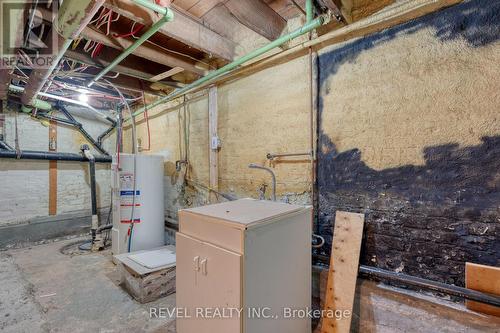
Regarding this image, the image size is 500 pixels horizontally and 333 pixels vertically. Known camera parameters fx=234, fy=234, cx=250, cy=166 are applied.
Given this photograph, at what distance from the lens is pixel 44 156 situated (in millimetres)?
3504

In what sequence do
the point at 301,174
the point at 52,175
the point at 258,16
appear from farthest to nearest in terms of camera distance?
1. the point at 52,175
2. the point at 301,174
3. the point at 258,16

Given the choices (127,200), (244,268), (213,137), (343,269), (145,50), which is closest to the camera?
(244,268)

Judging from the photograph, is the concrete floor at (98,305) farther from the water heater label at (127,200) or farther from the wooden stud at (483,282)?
the water heater label at (127,200)

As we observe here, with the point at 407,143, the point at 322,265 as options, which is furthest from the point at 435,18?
the point at 322,265

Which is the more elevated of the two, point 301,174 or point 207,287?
point 301,174

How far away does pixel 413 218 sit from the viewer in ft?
4.54

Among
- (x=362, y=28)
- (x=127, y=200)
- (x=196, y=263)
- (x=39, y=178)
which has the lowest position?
(x=196, y=263)

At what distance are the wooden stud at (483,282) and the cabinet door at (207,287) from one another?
1175 millimetres

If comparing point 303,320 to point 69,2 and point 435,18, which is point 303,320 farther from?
point 69,2

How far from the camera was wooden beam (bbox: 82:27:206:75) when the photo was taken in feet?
5.65

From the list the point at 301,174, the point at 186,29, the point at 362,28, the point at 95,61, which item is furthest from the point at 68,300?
the point at 362,28

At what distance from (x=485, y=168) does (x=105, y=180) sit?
486 cm

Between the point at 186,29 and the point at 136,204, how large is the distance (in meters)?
1.94

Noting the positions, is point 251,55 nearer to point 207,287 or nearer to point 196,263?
point 196,263
